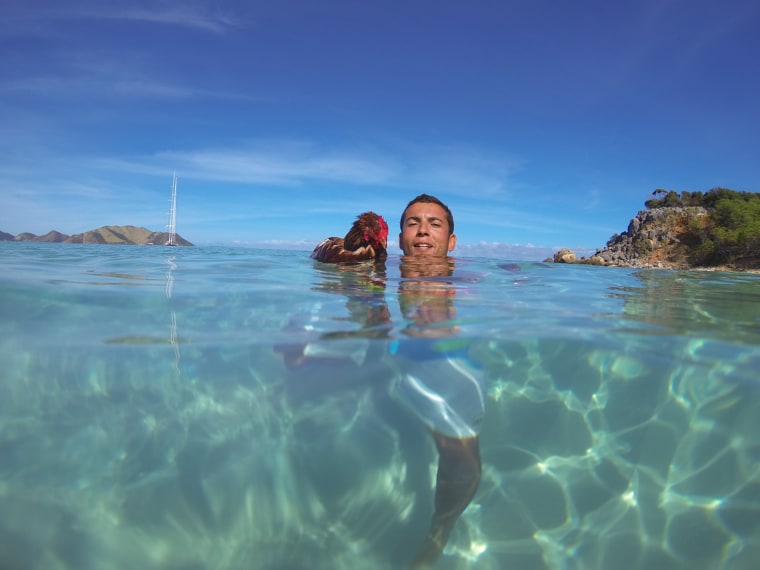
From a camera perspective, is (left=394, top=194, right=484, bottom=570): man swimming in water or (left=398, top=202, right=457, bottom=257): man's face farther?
(left=398, top=202, right=457, bottom=257): man's face

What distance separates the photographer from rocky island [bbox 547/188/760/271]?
44219 millimetres

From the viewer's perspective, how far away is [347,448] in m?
2.56

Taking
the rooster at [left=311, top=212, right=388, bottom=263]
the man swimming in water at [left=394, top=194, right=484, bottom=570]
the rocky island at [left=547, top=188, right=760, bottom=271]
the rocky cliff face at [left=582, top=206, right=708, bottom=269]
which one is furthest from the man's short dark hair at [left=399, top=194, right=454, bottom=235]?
the rocky cliff face at [left=582, top=206, right=708, bottom=269]

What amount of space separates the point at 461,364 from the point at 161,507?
1926 mm

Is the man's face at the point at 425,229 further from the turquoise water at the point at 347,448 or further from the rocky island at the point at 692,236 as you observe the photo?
the rocky island at the point at 692,236

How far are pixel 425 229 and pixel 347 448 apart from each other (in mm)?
5689

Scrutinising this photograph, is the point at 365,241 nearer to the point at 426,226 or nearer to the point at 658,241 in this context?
the point at 426,226

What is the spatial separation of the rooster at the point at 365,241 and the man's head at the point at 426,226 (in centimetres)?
77

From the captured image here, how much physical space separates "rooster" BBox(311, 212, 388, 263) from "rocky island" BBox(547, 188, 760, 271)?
4988cm

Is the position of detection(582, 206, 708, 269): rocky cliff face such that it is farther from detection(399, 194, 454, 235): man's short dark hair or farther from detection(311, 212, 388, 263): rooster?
detection(311, 212, 388, 263): rooster

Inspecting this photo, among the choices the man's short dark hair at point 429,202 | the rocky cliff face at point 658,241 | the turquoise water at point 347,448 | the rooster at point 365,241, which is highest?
the rocky cliff face at point 658,241

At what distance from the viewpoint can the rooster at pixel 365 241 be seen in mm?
6938

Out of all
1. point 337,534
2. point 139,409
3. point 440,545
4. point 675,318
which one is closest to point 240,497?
point 337,534

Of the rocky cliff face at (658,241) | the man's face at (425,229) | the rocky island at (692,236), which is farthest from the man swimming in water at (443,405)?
the rocky cliff face at (658,241)
